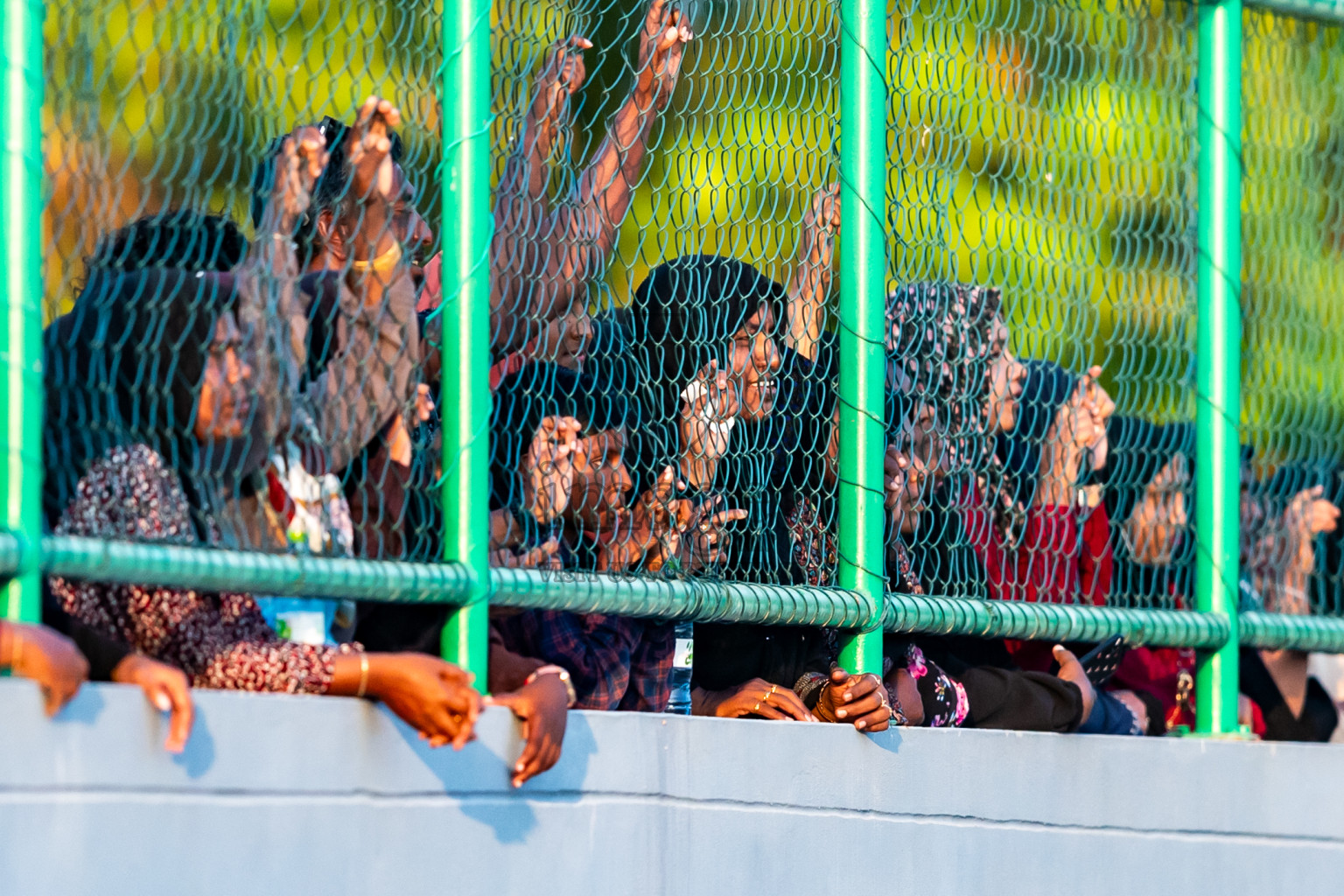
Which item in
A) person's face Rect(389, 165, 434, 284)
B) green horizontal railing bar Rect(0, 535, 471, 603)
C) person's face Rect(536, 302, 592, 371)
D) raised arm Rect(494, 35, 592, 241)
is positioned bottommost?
green horizontal railing bar Rect(0, 535, 471, 603)

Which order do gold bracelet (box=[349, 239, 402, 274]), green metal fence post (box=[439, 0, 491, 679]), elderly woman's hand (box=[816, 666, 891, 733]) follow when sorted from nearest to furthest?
1. gold bracelet (box=[349, 239, 402, 274])
2. green metal fence post (box=[439, 0, 491, 679])
3. elderly woman's hand (box=[816, 666, 891, 733])

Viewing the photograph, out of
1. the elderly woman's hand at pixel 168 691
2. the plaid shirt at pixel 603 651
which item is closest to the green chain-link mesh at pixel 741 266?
the plaid shirt at pixel 603 651

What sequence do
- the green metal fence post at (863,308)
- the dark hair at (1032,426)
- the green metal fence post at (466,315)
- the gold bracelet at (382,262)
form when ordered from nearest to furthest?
the gold bracelet at (382,262) < the green metal fence post at (466,315) < the green metal fence post at (863,308) < the dark hair at (1032,426)

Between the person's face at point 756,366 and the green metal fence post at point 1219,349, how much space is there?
1.45m

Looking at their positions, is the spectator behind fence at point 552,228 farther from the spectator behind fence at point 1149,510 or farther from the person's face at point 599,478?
the spectator behind fence at point 1149,510

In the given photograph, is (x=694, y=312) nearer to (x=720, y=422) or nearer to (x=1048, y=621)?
(x=720, y=422)

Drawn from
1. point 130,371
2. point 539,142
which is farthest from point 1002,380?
point 130,371

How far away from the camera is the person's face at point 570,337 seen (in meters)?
3.69

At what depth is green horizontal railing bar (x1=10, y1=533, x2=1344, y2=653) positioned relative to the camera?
289 cm

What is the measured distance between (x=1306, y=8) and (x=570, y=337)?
8.70ft

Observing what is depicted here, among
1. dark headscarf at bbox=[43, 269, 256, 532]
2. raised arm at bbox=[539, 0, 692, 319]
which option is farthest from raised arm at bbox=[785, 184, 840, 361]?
dark headscarf at bbox=[43, 269, 256, 532]

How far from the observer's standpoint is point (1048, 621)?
175 inches

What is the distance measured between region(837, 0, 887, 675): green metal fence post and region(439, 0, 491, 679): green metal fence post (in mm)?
977

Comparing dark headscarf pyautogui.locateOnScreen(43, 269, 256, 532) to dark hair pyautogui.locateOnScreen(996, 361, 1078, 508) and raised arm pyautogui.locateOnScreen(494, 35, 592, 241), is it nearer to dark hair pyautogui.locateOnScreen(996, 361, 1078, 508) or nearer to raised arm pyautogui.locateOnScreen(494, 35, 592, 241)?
raised arm pyautogui.locateOnScreen(494, 35, 592, 241)
